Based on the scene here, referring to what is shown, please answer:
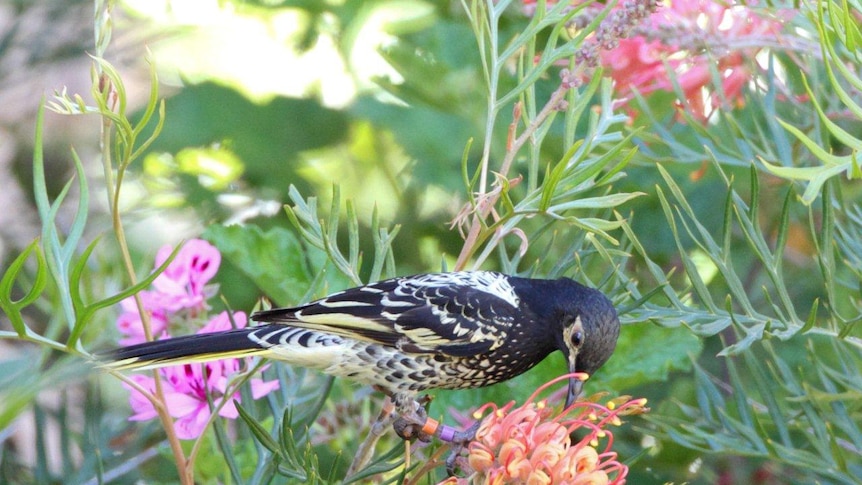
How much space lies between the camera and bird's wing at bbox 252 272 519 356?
1394mm

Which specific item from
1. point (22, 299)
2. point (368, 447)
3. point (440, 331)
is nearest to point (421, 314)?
point (440, 331)

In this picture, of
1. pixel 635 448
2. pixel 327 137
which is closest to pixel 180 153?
pixel 327 137

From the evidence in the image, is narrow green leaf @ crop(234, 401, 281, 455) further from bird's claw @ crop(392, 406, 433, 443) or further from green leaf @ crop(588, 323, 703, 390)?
green leaf @ crop(588, 323, 703, 390)

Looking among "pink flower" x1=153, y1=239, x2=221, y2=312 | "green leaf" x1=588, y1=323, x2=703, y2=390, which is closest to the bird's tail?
"pink flower" x1=153, y1=239, x2=221, y2=312

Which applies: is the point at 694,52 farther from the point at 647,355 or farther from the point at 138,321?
the point at 138,321

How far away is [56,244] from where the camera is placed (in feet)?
3.48

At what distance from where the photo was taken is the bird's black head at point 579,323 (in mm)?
1348

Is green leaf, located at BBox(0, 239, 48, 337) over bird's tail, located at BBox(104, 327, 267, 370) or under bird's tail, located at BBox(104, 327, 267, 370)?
over

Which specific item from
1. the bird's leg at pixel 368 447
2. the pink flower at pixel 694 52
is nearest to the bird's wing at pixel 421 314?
the bird's leg at pixel 368 447

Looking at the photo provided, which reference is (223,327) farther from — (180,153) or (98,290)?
(180,153)

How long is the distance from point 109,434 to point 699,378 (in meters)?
0.83

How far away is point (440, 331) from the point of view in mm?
1438

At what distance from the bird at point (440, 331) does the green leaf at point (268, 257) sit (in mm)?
165

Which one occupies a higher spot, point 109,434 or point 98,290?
point 98,290
